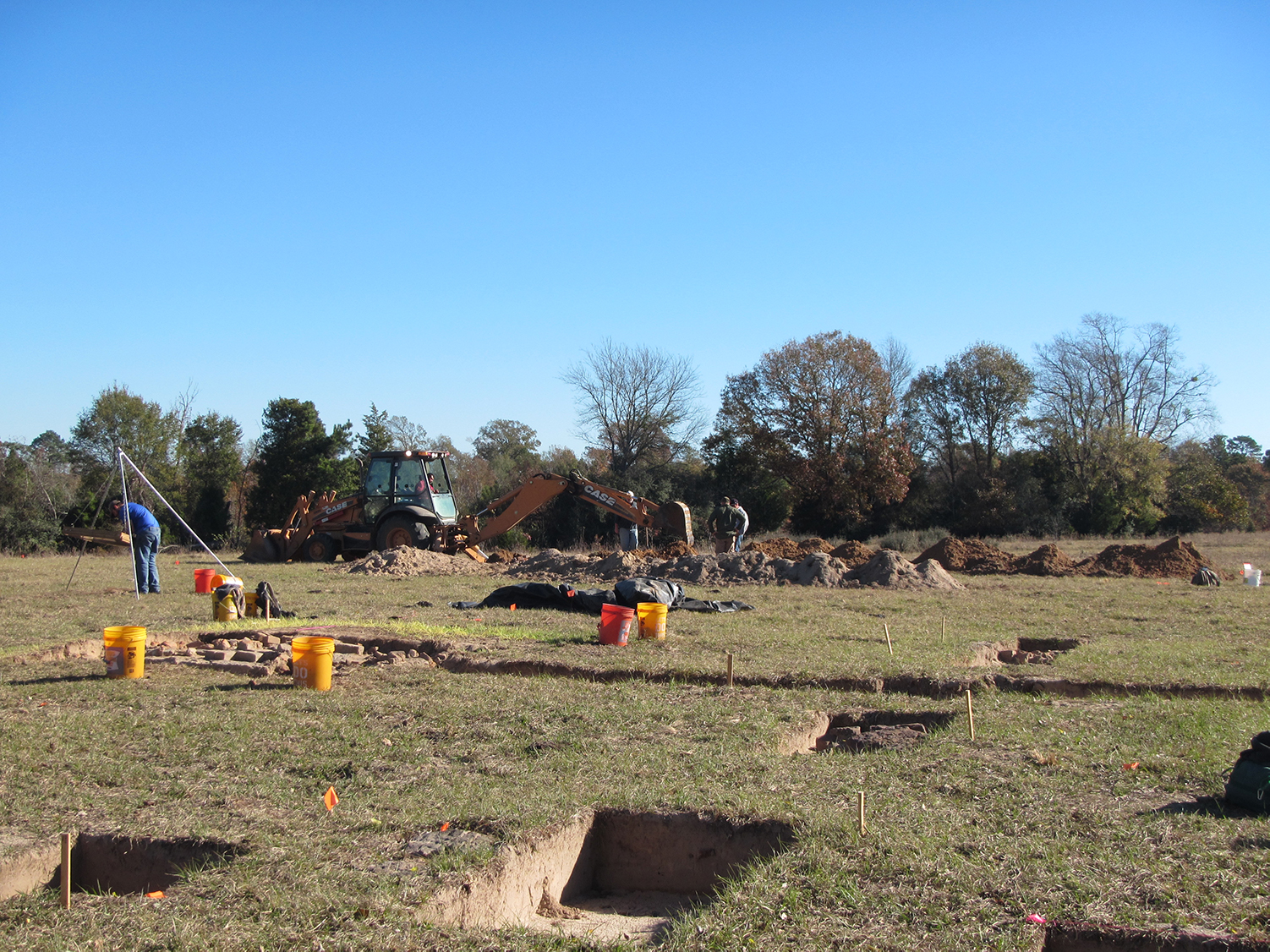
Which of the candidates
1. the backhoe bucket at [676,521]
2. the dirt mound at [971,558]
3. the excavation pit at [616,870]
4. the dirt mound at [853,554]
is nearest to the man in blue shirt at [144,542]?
the backhoe bucket at [676,521]

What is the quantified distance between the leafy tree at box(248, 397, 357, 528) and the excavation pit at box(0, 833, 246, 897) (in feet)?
100

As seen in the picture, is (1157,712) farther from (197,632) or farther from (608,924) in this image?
(197,632)

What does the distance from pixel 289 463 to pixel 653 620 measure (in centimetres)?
2726

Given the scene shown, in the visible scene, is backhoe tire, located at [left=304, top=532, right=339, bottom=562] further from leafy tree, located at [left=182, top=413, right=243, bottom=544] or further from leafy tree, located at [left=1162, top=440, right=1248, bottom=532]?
leafy tree, located at [left=1162, top=440, right=1248, bottom=532]

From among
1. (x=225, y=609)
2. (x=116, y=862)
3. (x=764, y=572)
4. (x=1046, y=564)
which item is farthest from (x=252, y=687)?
(x=1046, y=564)

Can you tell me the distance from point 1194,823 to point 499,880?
3080 millimetres

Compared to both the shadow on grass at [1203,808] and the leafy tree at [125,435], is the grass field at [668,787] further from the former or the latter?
the leafy tree at [125,435]

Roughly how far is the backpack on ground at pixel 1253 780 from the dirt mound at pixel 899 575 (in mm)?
11748

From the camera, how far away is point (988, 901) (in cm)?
338

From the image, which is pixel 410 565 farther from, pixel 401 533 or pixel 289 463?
pixel 289 463

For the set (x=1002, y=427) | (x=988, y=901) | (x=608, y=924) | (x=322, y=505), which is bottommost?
(x=608, y=924)

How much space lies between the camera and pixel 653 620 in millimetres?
9516

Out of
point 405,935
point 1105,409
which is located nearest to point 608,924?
point 405,935

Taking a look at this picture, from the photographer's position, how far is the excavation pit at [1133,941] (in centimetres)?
302
